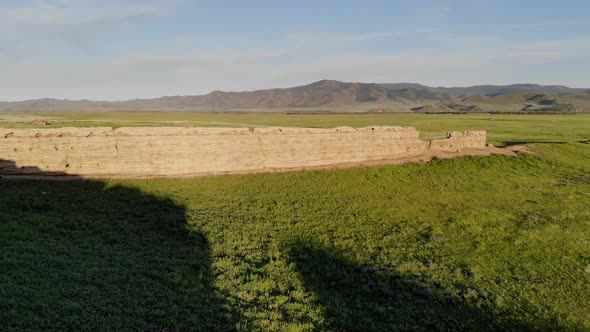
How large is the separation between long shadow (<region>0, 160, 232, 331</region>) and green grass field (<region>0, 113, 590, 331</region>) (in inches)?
1.8

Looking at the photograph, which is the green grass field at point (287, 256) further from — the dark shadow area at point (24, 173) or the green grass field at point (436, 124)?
the green grass field at point (436, 124)

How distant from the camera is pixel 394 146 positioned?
29062mm

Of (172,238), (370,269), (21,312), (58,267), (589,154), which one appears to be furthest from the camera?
(589,154)

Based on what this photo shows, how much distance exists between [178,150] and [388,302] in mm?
14578

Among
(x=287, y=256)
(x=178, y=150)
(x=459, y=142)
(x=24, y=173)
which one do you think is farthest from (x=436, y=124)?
(x=24, y=173)

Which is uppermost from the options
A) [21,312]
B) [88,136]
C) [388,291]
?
[88,136]

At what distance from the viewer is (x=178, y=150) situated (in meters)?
21.3

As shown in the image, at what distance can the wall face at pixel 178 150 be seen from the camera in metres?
18.8

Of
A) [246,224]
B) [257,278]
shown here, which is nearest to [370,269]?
[257,278]

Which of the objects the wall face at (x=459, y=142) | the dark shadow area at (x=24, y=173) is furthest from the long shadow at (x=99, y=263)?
the wall face at (x=459, y=142)

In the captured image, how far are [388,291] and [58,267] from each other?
8436 mm

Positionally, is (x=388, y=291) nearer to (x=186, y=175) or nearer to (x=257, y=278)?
(x=257, y=278)

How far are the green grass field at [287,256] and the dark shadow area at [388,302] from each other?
0.05m

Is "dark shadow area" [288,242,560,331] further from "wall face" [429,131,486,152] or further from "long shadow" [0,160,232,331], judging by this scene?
"wall face" [429,131,486,152]
